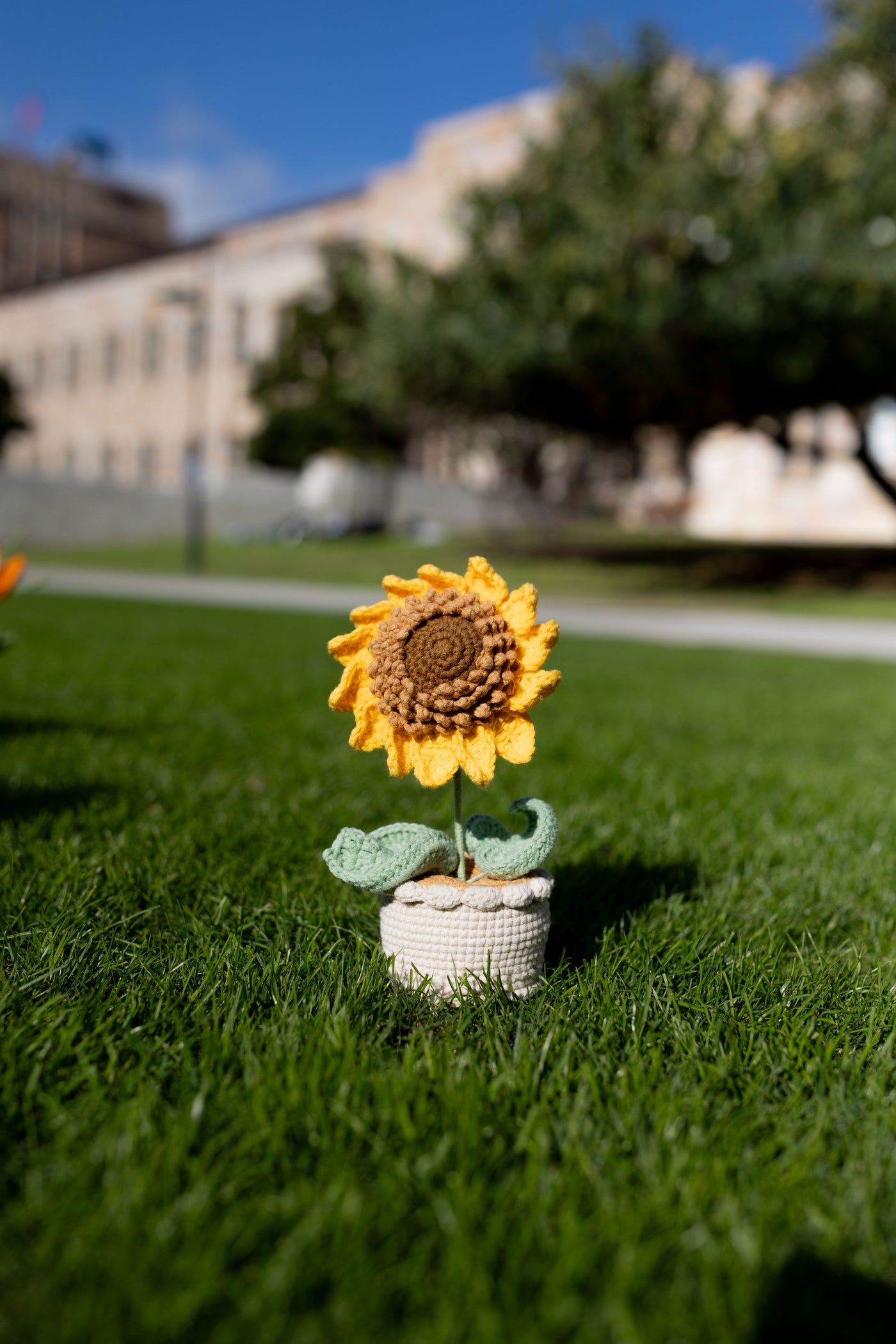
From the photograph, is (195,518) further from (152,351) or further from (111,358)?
(111,358)

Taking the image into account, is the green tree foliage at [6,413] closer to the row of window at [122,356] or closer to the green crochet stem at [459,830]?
the row of window at [122,356]

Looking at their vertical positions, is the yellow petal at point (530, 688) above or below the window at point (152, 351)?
below

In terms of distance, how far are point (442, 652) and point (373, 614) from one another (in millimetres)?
194

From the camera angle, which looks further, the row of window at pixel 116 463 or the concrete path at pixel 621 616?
the row of window at pixel 116 463

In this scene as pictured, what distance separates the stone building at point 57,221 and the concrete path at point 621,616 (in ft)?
189

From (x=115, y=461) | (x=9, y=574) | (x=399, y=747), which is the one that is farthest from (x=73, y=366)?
(x=399, y=747)

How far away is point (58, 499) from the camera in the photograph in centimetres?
3347

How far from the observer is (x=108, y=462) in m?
57.9

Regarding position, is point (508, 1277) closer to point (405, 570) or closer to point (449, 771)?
point (449, 771)

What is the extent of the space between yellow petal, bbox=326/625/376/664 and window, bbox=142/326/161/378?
57273 millimetres

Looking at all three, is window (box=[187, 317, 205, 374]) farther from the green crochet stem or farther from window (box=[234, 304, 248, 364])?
the green crochet stem

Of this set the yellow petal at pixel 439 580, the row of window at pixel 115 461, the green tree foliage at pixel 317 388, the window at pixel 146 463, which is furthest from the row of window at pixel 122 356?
the yellow petal at pixel 439 580

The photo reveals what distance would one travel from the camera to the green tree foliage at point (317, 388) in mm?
36625

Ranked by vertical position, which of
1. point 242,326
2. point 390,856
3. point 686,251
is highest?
point 242,326
